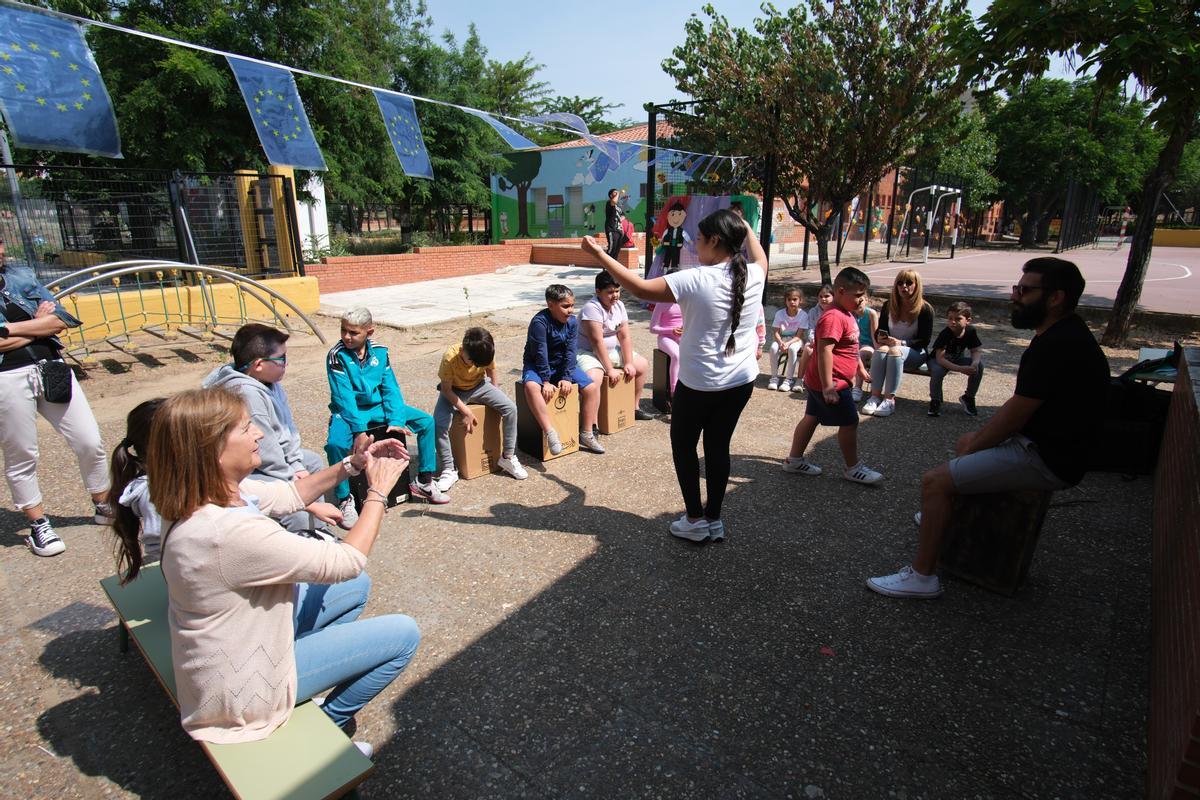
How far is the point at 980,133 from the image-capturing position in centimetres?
2569

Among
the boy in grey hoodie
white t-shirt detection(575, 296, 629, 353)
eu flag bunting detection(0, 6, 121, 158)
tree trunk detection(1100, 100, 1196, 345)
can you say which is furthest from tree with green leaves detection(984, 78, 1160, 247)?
the boy in grey hoodie

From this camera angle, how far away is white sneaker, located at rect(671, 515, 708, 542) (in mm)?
3664

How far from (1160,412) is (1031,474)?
8.86ft

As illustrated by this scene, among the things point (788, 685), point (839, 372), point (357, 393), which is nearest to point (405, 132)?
point (357, 393)

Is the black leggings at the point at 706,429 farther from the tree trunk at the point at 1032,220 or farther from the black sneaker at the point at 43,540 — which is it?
the tree trunk at the point at 1032,220

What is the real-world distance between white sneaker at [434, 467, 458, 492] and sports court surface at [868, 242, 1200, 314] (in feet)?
36.2

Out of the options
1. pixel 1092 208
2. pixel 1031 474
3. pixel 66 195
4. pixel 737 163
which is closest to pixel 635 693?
pixel 1031 474

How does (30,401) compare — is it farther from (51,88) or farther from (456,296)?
(456,296)

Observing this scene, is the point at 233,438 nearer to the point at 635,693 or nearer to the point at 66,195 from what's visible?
the point at 635,693

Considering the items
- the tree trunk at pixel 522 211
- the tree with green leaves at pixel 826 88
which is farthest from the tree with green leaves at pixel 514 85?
the tree with green leaves at pixel 826 88

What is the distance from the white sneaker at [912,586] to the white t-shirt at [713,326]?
4.03 feet

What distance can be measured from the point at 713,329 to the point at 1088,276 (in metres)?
18.3

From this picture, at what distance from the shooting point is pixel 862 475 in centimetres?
443

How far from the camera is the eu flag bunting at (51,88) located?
16.2 feet
